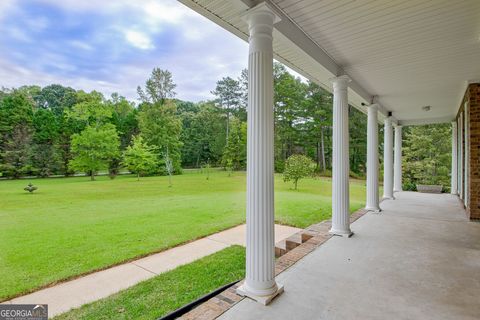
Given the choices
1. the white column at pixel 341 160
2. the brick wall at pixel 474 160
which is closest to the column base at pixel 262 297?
the white column at pixel 341 160

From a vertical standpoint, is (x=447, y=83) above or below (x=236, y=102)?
below

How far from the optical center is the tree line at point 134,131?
1580cm

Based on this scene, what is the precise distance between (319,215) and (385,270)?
4.45 m

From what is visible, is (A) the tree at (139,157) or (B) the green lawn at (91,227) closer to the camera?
(B) the green lawn at (91,227)

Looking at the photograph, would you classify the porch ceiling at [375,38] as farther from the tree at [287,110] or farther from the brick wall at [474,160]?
the tree at [287,110]

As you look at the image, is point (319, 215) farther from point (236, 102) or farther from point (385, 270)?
point (236, 102)

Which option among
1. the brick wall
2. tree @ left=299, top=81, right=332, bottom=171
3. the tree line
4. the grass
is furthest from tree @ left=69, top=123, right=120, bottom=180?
the brick wall

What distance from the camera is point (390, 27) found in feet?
8.04

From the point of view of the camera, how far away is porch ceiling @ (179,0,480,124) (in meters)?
2.08

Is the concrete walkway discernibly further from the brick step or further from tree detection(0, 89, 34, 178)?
tree detection(0, 89, 34, 178)

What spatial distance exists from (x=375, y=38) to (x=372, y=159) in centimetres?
343

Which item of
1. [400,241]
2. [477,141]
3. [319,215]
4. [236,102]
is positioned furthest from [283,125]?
[400,241]

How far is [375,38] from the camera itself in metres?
2.71

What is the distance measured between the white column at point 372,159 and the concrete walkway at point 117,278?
250 cm
